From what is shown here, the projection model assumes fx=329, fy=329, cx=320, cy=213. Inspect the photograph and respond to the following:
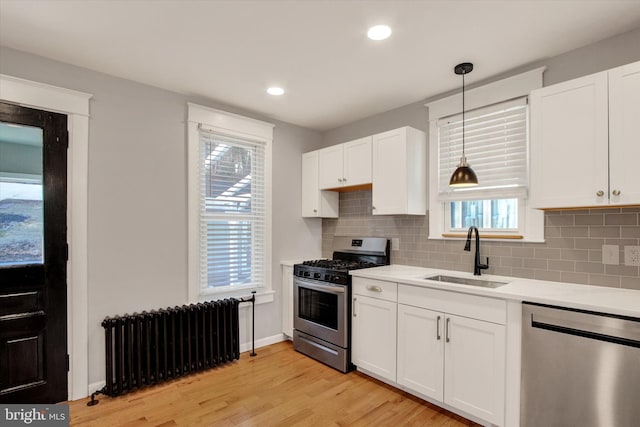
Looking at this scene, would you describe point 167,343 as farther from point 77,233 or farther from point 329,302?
point 329,302

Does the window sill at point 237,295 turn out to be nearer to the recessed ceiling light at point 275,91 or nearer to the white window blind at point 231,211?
the white window blind at point 231,211

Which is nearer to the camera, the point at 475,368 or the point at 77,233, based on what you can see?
the point at 475,368

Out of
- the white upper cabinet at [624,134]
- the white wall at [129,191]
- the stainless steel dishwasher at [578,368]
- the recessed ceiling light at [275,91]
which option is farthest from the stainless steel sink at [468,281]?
the white wall at [129,191]

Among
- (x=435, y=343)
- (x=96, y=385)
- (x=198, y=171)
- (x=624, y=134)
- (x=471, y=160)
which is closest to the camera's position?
(x=624, y=134)

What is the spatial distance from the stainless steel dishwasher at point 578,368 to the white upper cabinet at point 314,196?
2405mm

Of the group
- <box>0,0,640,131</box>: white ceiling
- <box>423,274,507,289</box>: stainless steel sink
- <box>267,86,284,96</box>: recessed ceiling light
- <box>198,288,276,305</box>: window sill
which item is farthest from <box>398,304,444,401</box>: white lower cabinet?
<box>267,86,284,96</box>: recessed ceiling light

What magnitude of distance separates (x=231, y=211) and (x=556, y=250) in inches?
114

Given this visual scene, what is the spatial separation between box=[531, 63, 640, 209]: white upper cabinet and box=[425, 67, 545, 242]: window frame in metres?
0.37

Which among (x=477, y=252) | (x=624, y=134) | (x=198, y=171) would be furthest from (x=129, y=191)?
(x=624, y=134)

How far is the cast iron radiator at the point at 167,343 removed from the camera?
2.63 m

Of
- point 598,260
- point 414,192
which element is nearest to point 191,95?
point 414,192

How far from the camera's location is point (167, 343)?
2865 mm

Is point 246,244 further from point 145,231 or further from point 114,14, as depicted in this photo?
point 114,14

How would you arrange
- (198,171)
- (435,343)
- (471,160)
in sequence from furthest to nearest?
1. (198,171)
2. (471,160)
3. (435,343)
